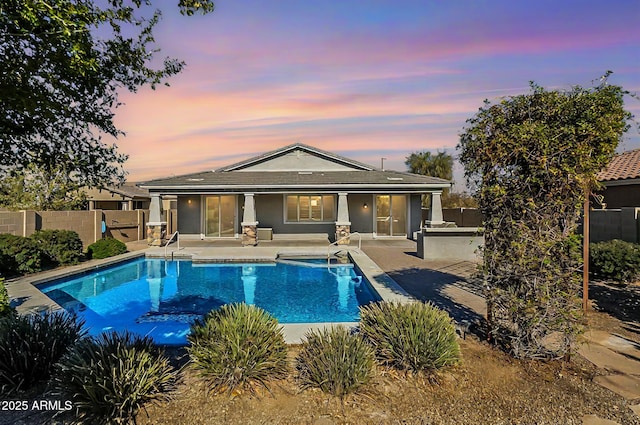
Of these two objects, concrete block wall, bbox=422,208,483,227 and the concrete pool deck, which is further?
concrete block wall, bbox=422,208,483,227

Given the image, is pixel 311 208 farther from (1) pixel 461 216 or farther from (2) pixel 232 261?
(1) pixel 461 216

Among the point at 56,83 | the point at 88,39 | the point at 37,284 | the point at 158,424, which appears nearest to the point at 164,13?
the point at 88,39

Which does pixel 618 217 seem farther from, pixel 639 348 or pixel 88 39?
pixel 88 39

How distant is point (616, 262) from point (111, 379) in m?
11.6

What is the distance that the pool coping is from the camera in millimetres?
6316

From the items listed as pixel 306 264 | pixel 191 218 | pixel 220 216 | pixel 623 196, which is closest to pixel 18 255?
pixel 306 264

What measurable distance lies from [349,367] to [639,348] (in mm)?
4474

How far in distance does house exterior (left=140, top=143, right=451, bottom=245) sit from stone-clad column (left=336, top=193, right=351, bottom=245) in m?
0.24

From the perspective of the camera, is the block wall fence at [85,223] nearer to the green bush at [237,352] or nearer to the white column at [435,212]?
the green bush at [237,352]

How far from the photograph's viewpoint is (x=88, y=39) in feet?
18.0

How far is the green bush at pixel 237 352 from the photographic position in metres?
3.95

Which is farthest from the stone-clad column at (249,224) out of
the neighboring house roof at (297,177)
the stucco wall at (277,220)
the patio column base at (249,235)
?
the stucco wall at (277,220)

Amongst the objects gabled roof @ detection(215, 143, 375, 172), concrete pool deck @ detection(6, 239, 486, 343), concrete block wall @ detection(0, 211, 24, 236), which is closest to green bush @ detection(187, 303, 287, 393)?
concrete pool deck @ detection(6, 239, 486, 343)

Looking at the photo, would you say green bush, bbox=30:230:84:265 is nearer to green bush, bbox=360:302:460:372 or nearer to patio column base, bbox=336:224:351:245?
patio column base, bbox=336:224:351:245
